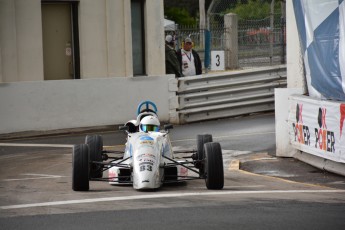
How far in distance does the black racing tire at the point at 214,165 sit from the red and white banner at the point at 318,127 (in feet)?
8.27

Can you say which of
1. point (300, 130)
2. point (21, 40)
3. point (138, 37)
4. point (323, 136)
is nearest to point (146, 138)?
point (323, 136)

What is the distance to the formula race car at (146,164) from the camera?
1235cm

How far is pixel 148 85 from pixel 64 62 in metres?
2.11

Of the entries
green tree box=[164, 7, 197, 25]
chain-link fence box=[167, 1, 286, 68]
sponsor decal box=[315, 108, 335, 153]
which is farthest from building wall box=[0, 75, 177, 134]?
green tree box=[164, 7, 197, 25]

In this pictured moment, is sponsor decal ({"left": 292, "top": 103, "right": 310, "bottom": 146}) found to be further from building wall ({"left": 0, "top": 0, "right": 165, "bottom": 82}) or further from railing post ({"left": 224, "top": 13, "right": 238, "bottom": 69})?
railing post ({"left": 224, "top": 13, "right": 238, "bottom": 69})

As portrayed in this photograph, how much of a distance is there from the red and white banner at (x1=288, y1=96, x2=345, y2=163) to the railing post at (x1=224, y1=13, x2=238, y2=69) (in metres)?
12.2

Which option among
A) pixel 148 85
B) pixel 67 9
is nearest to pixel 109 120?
pixel 148 85

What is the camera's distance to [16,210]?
36.4 feet

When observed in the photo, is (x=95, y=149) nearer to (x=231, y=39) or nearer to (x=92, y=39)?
(x=92, y=39)

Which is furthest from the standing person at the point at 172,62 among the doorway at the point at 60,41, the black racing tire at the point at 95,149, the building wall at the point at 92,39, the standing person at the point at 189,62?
the black racing tire at the point at 95,149

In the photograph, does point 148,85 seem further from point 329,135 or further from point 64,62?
point 329,135

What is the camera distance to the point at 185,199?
11.7 metres

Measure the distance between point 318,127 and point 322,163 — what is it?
1.84 feet

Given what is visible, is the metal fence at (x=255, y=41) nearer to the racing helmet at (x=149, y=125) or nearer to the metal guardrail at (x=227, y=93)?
the metal guardrail at (x=227, y=93)
